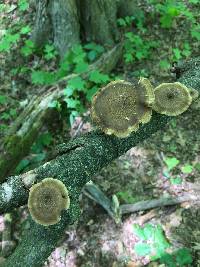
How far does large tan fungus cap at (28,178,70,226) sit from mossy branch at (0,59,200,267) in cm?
18

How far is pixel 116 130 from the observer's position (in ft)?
8.30

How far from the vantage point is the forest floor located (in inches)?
153

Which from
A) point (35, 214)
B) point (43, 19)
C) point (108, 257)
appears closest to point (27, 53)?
point (43, 19)

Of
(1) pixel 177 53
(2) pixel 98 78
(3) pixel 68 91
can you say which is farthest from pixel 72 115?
(1) pixel 177 53

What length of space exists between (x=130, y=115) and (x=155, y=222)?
199 cm

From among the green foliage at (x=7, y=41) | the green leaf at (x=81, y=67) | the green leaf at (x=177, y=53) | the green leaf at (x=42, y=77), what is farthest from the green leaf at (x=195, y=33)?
the green foliage at (x=7, y=41)

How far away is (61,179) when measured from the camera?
2.47 m

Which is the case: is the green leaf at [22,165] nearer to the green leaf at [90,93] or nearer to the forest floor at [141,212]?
the forest floor at [141,212]

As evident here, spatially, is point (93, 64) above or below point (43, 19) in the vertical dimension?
below

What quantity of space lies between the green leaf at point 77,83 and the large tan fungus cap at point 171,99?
7.19 feet

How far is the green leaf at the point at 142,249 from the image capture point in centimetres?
387

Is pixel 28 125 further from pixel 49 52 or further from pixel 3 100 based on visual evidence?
pixel 49 52

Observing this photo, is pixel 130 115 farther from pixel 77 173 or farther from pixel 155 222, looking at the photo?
pixel 155 222

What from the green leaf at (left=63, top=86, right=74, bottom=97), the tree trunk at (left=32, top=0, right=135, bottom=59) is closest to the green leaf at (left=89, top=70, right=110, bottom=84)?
the green leaf at (left=63, top=86, right=74, bottom=97)
